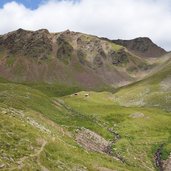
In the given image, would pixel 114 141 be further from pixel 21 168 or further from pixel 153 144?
pixel 21 168

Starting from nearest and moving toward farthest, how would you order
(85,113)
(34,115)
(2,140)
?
(2,140), (34,115), (85,113)

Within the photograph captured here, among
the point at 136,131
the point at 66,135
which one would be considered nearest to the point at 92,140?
the point at 66,135

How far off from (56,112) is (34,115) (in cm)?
3462

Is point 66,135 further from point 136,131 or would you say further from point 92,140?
point 136,131

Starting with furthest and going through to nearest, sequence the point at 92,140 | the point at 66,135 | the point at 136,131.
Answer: the point at 136,131
the point at 92,140
the point at 66,135

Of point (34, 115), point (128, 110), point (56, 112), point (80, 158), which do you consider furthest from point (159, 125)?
point (80, 158)

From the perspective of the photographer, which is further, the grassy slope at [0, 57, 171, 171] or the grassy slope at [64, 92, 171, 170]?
the grassy slope at [64, 92, 171, 170]

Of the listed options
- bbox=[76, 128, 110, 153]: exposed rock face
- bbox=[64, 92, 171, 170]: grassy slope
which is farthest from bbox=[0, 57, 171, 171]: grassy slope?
bbox=[76, 128, 110, 153]: exposed rock face

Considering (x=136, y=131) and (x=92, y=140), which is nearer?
(x=92, y=140)

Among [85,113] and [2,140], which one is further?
[85,113]

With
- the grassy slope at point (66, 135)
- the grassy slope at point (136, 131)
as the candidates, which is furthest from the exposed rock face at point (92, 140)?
the grassy slope at point (136, 131)

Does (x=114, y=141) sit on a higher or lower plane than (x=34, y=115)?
lower

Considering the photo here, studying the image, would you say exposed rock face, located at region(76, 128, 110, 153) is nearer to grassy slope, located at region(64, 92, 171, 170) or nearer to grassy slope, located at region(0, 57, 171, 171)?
grassy slope, located at region(0, 57, 171, 171)

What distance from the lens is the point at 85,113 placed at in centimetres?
14525
